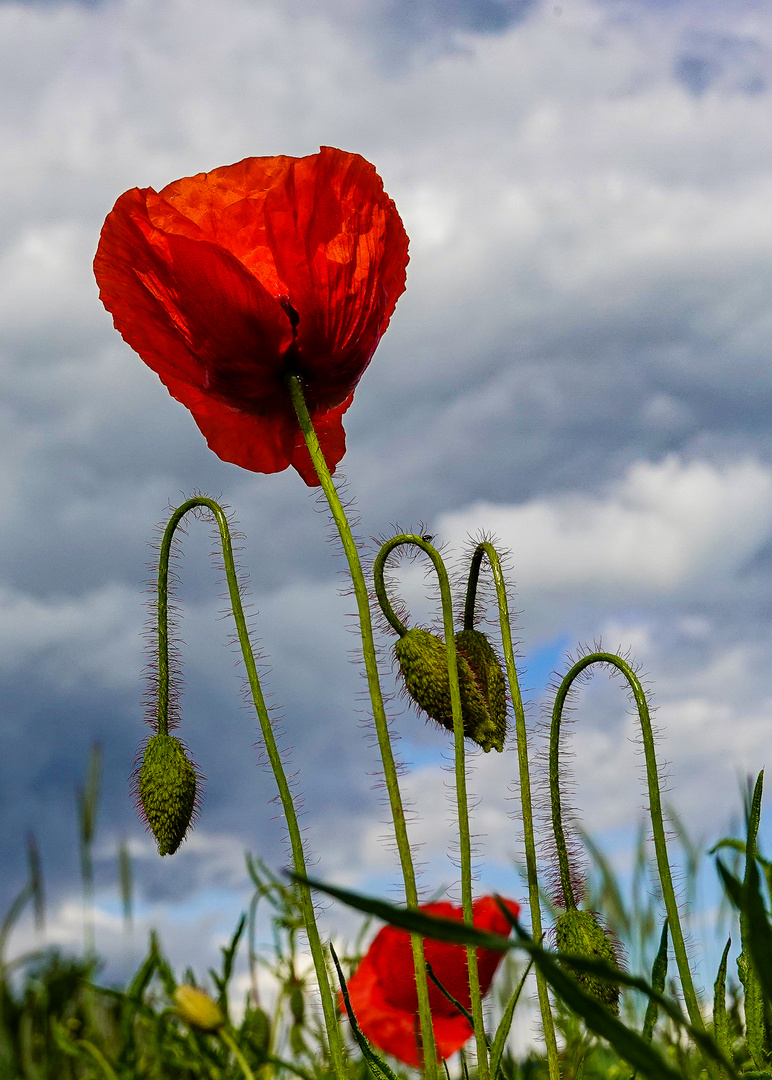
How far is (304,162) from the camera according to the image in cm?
159

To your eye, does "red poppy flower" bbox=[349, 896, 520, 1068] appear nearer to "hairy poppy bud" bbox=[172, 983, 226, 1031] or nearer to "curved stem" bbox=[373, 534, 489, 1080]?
"curved stem" bbox=[373, 534, 489, 1080]

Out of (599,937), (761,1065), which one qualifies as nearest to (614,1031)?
(599,937)

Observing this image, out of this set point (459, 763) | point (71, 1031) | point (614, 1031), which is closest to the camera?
point (614, 1031)

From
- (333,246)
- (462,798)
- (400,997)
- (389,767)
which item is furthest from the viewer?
(400,997)

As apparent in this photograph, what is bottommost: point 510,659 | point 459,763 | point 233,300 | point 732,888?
point 732,888

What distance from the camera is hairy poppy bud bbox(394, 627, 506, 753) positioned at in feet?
5.13

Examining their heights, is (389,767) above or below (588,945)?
above

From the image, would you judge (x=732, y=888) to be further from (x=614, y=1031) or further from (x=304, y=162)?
(x=304, y=162)

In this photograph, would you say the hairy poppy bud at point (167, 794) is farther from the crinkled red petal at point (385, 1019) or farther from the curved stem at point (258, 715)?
the crinkled red petal at point (385, 1019)

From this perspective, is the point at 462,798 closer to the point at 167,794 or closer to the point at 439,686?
the point at 439,686

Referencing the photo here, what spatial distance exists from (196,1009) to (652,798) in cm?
69

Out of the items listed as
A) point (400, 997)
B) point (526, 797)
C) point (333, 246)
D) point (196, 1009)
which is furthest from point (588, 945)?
point (333, 246)

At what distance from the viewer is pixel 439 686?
156 centimetres

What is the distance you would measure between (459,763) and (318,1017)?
51.6 inches
